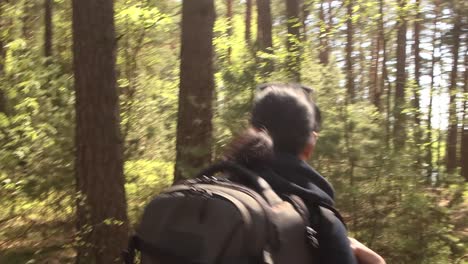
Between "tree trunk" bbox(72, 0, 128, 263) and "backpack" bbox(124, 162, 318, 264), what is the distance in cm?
455

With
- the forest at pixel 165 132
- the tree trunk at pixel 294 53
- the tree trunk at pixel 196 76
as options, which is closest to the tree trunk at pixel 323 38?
the forest at pixel 165 132

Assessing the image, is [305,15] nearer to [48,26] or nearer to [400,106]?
[400,106]

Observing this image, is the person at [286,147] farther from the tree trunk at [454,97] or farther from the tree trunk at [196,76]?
the tree trunk at [454,97]

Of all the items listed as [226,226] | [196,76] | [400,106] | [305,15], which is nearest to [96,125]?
[196,76]

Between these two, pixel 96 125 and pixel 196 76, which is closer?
pixel 96 125

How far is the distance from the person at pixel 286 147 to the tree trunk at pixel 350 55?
254 inches

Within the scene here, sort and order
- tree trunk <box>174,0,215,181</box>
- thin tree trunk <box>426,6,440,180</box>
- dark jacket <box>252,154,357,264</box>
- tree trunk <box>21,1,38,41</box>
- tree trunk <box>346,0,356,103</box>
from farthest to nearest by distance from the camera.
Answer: tree trunk <box>21,1,38,41</box>
tree trunk <box>346,0,356,103</box>
thin tree trunk <box>426,6,440,180</box>
tree trunk <box>174,0,215,181</box>
dark jacket <box>252,154,357,264</box>

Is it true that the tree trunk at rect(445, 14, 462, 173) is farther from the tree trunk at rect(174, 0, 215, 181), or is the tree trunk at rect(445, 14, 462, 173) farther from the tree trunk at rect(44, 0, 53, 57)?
the tree trunk at rect(44, 0, 53, 57)

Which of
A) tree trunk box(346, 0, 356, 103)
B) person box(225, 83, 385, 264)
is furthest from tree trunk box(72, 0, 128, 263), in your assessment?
person box(225, 83, 385, 264)

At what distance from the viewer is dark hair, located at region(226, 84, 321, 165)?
2.16 m

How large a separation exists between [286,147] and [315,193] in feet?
0.81

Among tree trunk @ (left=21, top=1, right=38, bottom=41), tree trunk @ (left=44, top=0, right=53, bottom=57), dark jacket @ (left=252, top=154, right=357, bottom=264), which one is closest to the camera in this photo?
dark jacket @ (left=252, top=154, right=357, bottom=264)

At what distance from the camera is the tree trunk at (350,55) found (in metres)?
8.88

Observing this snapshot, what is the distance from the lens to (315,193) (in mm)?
2033
